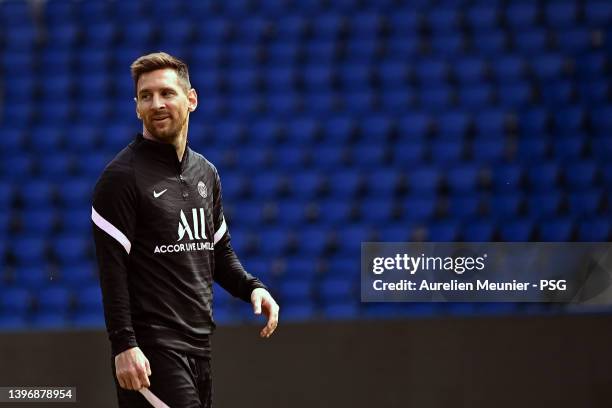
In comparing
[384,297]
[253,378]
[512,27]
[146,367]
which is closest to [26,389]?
[253,378]

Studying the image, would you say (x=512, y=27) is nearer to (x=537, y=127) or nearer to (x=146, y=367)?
(x=537, y=127)

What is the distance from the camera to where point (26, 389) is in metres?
5.13

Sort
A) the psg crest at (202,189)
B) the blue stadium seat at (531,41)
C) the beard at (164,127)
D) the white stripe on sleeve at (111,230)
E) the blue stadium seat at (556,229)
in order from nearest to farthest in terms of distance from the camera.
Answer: the white stripe on sleeve at (111,230) < the beard at (164,127) < the psg crest at (202,189) < the blue stadium seat at (556,229) < the blue stadium seat at (531,41)

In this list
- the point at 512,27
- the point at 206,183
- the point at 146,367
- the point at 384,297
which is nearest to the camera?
the point at 146,367

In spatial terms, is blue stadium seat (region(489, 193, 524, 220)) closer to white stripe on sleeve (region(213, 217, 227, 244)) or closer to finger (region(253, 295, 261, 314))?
white stripe on sleeve (region(213, 217, 227, 244))

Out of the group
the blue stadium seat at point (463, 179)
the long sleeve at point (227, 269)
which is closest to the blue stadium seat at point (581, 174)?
the blue stadium seat at point (463, 179)

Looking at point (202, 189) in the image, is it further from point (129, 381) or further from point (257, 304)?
point (129, 381)

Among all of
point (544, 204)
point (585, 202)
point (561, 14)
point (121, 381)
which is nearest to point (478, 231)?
point (544, 204)

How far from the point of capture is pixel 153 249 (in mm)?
2461

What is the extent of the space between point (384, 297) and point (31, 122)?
8.73ft

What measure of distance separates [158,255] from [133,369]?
0.31 metres

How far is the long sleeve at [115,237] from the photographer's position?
7.68ft

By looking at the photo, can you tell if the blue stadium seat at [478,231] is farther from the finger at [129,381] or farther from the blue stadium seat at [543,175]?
the finger at [129,381]

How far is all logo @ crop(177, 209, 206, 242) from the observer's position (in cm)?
252
